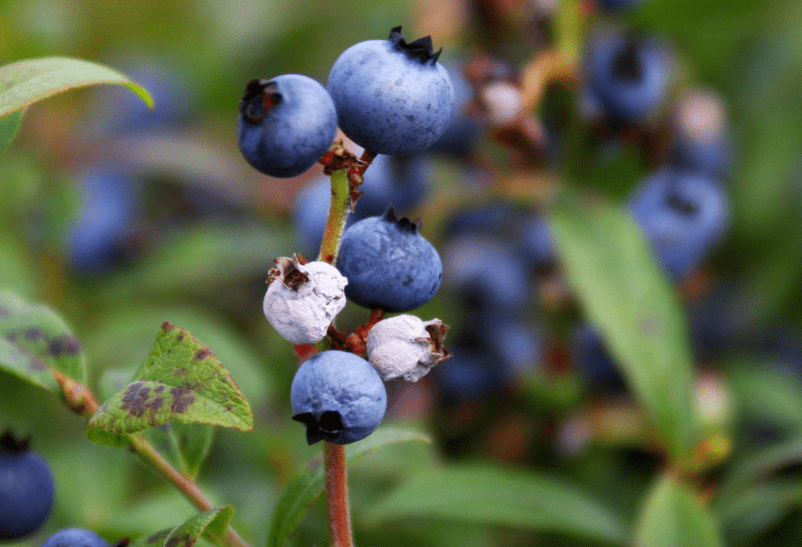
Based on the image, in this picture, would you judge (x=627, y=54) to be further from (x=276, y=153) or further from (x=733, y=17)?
(x=276, y=153)

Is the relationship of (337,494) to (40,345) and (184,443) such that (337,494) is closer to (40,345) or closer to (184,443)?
(184,443)

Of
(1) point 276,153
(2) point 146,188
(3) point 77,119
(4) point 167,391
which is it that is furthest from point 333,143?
(3) point 77,119

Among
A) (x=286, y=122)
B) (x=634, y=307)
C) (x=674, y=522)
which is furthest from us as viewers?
(x=634, y=307)

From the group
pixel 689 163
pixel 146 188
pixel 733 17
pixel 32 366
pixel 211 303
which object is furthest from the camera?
pixel 146 188

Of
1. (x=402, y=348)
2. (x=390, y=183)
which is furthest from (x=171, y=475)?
(x=390, y=183)

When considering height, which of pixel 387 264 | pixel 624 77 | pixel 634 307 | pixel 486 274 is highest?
pixel 624 77

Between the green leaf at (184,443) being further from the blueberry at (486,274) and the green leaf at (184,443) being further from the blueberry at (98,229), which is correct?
the blueberry at (98,229)
